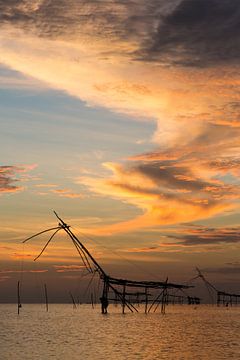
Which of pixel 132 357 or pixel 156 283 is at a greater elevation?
pixel 156 283

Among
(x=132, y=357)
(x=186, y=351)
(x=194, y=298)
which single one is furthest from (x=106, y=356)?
(x=194, y=298)

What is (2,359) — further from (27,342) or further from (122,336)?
(122,336)

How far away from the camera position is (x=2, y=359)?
31703 millimetres

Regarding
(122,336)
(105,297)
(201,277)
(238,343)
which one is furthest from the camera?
(201,277)

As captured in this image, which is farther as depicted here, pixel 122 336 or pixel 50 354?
pixel 122 336

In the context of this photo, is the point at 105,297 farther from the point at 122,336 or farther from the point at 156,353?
the point at 156,353

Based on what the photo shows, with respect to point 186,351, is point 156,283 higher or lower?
higher

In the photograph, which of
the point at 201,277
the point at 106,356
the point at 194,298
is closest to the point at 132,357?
the point at 106,356

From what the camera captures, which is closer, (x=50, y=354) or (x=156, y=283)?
(x=50, y=354)

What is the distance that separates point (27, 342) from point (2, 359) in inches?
400

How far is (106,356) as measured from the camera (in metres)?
32.1

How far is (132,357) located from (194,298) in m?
108

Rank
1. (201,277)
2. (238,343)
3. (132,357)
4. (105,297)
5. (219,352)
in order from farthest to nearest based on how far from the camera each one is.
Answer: (201,277) < (105,297) < (238,343) < (219,352) < (132,357)

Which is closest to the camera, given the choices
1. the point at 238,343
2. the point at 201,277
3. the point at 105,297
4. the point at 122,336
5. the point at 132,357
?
the point at 132,357
